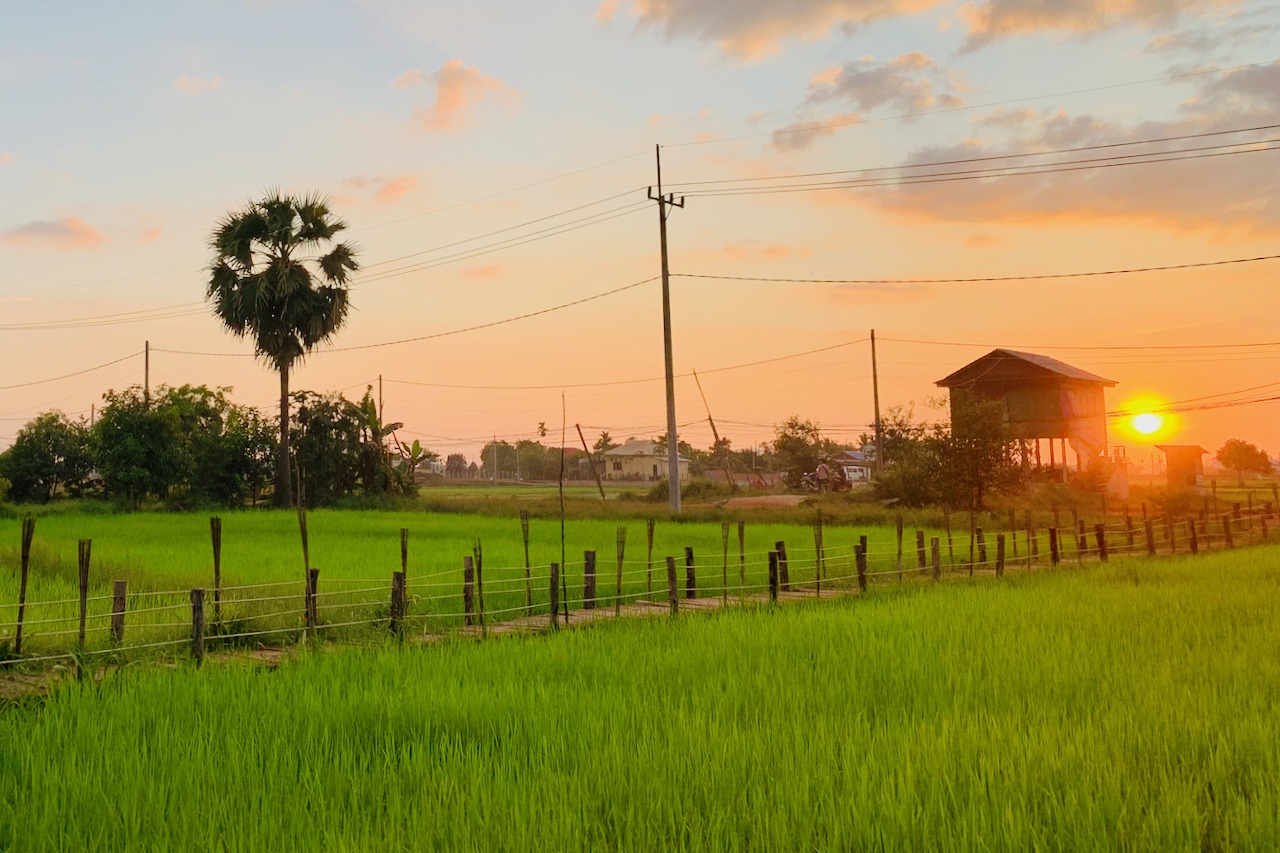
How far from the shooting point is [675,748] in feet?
19.2

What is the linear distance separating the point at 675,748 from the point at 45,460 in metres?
44.6

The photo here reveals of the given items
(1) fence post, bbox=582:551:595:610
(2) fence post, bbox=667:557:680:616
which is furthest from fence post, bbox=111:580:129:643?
(2) fence post, bbox=667:557:680:616

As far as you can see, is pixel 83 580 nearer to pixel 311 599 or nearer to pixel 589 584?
pixel 311 599

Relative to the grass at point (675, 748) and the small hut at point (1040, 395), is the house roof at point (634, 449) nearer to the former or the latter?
the small hut at point (1040, 395)

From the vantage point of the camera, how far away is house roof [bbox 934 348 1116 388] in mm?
44875

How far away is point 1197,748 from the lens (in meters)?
5.90

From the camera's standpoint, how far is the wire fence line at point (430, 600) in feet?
31.6

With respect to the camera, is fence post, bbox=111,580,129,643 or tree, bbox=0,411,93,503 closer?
fence post, bbox=111,580,129,643

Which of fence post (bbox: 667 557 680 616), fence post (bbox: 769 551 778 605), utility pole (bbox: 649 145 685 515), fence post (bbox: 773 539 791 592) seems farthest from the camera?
utility pole (bbox: 649 145 685 515)

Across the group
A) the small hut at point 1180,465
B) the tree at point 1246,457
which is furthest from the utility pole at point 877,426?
the tree at point 1246,457

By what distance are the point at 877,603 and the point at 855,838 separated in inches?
360

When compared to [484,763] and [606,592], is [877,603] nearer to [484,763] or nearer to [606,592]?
[606,592]

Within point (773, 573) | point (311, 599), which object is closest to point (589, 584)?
point (773, 573)

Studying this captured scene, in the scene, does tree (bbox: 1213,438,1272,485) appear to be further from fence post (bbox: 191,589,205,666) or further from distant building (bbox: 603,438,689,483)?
fence post (bbox: 191,589,205,666)
